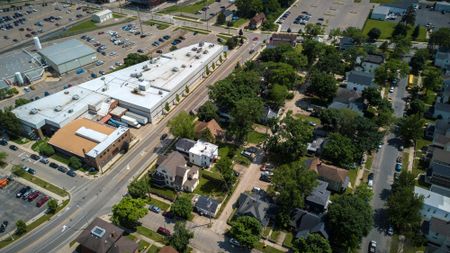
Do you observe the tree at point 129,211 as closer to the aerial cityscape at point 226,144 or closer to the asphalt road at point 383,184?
the aerial cityscape at point 226,144

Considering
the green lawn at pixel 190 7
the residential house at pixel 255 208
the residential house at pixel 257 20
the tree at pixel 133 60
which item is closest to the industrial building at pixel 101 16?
the green lawn at pixel 190 7

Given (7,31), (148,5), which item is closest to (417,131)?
(148,5)

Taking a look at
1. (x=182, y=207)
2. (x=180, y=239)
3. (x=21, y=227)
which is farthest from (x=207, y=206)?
(x=21, y=227)

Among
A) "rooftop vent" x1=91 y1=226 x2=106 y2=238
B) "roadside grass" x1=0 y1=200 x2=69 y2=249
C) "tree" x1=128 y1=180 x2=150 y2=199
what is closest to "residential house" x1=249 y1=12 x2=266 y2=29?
"tree" x1=128 y1=180 x2=150 y2=199

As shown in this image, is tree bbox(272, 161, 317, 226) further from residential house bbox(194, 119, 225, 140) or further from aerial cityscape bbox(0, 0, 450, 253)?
residential house bbox(194, 119, 225, 140)

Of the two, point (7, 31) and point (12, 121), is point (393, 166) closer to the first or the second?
point (12, 121)
